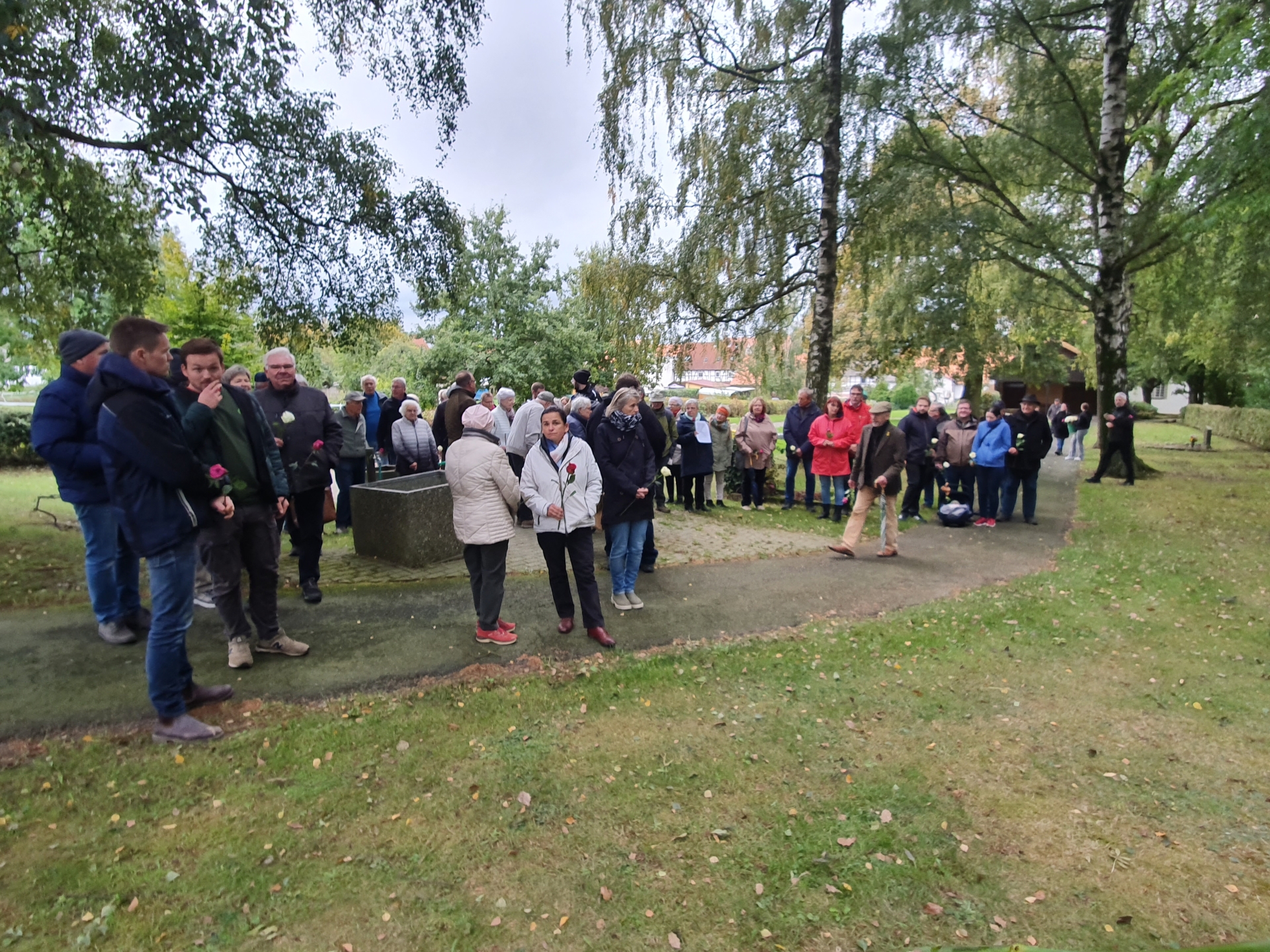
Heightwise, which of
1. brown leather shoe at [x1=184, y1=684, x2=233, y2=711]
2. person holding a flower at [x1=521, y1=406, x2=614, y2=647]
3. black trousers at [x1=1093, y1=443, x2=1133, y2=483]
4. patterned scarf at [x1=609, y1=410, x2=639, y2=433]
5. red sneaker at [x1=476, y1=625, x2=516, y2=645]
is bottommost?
red sneaker at [x1=476, y1=625, x2=516, y2=645]

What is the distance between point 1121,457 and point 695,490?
416 inches

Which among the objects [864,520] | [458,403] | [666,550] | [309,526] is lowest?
[666,550]

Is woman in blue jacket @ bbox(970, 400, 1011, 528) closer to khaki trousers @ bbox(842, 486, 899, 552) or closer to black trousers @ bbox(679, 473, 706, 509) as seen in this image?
khaki trousers @ bbox(842, 486, 899, 552)

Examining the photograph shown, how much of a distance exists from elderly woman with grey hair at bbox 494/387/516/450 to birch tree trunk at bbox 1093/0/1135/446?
13.2 metres

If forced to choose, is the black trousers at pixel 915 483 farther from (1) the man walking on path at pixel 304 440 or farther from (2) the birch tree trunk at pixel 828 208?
(1) the man walking on path at pixel 304 440

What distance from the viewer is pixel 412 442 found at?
382 inches

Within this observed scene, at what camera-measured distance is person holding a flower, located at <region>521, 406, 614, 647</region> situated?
224 inches

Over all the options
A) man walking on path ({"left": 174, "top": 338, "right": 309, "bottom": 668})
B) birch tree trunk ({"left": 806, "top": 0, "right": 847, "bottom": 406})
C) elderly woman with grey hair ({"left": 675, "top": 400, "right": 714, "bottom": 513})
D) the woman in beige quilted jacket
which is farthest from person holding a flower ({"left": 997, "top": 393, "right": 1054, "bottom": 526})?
man walking on path ({"left": 174, "top": 338, "right": 309, "bottom": 668})

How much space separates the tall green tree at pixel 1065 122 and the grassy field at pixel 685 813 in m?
11.8

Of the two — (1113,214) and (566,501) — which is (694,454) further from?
(1113,214)

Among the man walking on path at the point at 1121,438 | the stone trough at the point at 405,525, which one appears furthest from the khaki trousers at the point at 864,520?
the man walking on path at the point at 1121,438

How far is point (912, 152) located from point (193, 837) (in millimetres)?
16803

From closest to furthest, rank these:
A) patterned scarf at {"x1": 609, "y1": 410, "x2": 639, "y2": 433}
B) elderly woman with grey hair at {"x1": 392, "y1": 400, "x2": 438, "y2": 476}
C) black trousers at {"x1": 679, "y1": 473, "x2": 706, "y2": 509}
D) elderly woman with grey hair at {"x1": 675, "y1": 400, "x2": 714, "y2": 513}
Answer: patterned scarf at {"x1": 609, "y1": 410, "x2": 639, "y2": 433}
elderly woman with grey hair at {"x1": 392, "y1": 400, "x2": 438, "y2": 476}
elderly woman with grey hair at {"x1": 675, "y1": 400, "x2": 714, "y2": 513}
black trousers at {"x1": 679, "y1": 473, "x2": 706, "y2": 509}

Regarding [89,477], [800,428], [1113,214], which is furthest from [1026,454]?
[89,477]
